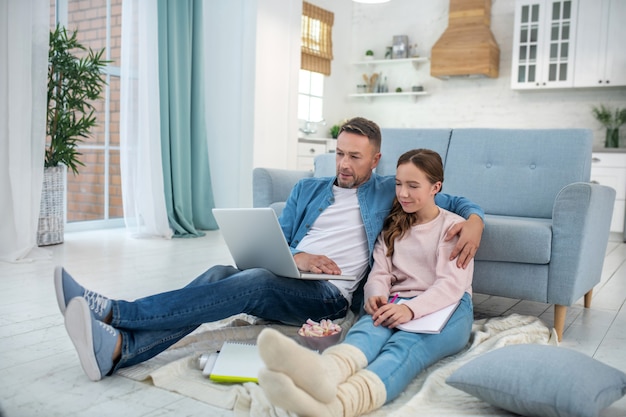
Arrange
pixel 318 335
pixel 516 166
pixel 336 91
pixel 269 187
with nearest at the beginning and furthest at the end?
1. pixel 318 335
2. pixel 516 166
3. pixel 269 187
4. pixel 336 91

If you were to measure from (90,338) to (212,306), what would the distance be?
333mm

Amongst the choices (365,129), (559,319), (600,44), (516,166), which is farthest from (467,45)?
(365,129)

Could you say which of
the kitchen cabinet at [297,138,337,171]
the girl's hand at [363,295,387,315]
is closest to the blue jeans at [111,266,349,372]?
the girl's hand at [363,295,387,315]

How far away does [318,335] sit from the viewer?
1.85 meters

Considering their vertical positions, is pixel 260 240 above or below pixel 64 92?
below

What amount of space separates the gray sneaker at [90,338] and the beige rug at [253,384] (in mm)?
90

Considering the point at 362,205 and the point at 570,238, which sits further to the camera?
the point at 570,238

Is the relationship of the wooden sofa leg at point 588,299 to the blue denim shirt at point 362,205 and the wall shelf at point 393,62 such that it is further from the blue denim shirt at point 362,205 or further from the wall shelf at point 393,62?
the wall shelf at point 393,62

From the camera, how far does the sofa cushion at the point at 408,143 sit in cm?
315

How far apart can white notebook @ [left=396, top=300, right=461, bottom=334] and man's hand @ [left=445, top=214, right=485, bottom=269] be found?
18 cm

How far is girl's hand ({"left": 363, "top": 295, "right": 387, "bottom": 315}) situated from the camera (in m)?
1.82

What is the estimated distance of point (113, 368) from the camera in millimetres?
1710

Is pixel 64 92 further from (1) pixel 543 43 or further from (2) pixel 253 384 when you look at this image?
(1) pixel 543 43

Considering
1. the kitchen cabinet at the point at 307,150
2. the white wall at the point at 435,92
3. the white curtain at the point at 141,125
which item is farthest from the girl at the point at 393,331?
the white wall at the point at 435,92
